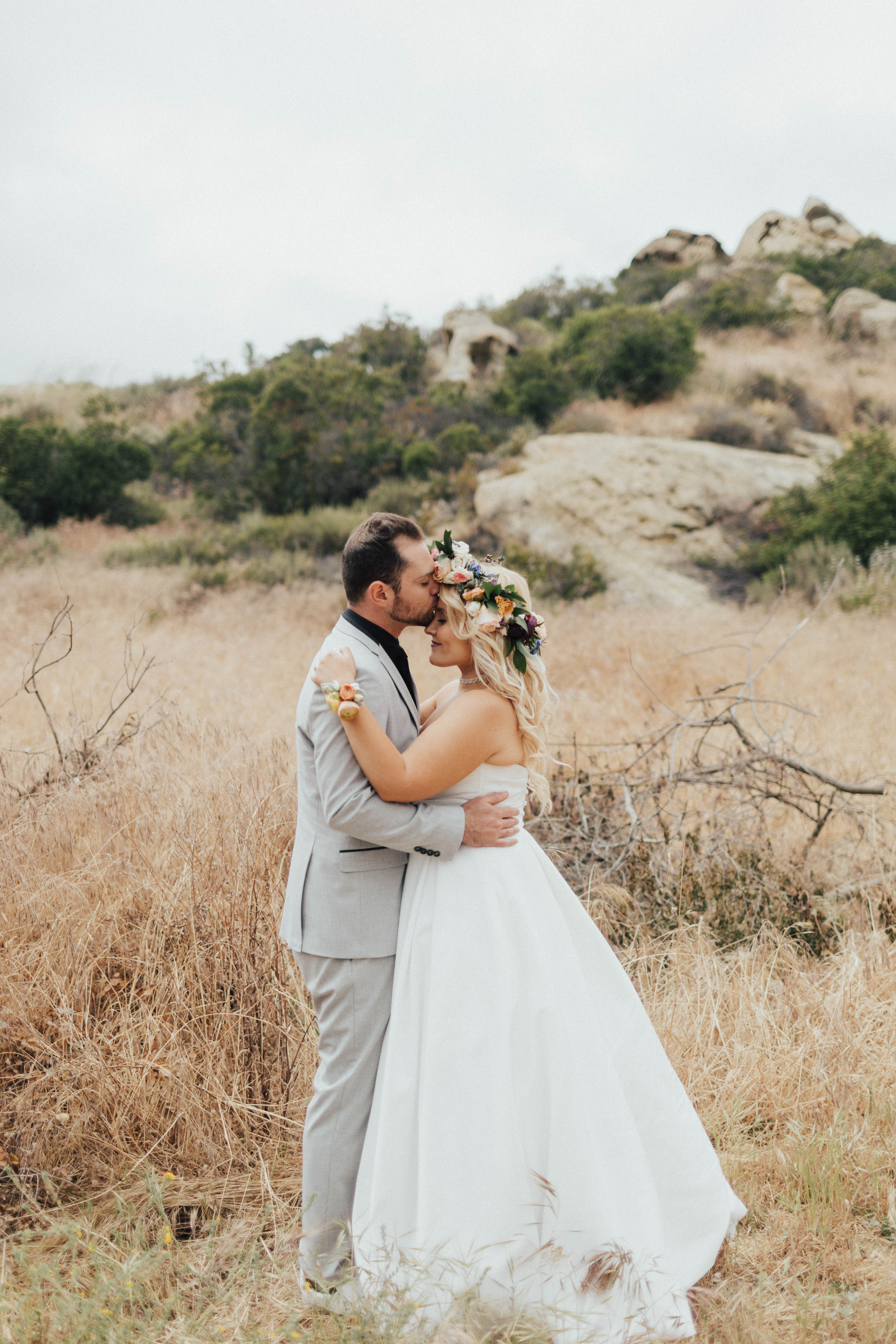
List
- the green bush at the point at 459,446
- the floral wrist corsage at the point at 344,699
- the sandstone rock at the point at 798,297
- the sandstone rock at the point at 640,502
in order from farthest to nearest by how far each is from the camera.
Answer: the sandstone rock at the point at 798,297
the green bush at the point at 459,446
the sandstone rock at the point at 640,502
the floral wrist corsage at the point at 344,699

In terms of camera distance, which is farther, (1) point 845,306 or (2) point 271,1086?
(1) point 845,306

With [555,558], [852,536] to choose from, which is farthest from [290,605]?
[852,536]

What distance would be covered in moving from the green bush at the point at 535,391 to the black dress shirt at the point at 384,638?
18.7 meters

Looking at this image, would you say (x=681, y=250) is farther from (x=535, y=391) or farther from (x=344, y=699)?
(x=344, y=699)

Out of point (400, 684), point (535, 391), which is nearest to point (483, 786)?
point (400, 684)

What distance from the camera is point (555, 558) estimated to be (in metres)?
14.6

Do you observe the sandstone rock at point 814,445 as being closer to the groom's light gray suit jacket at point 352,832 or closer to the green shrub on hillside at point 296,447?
the green shrub on hillside at point 296,447

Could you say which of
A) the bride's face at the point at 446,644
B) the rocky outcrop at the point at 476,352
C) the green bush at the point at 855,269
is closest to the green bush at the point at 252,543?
the rocky outcrop at the point at 476,352

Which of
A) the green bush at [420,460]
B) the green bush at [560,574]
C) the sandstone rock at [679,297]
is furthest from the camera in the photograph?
the sandstone rock at [679,297]

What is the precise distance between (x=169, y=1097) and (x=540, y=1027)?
1.44 metres

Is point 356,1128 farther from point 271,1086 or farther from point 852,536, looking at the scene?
point 852,536

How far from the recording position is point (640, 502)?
15516 millimetres

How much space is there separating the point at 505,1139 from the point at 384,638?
1358 millimetres

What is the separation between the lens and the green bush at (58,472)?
57.9 feet
